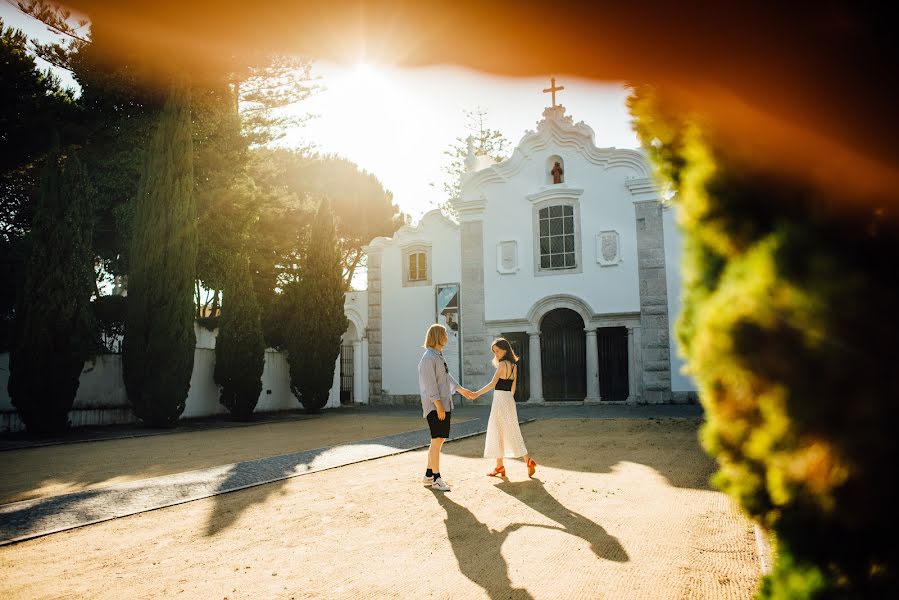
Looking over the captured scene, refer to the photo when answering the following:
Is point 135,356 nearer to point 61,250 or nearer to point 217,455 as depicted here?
point 61,250

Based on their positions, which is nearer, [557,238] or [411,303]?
[557,238]

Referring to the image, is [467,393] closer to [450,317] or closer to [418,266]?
[450,317]

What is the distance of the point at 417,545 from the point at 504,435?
343 centimetres

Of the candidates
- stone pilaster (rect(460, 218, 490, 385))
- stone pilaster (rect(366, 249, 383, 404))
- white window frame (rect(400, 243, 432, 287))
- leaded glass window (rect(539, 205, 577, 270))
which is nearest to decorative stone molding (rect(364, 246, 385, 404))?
stone pilaster (rect(366, 249, 383, 404))

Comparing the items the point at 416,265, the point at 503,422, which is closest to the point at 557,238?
the point at 416,265

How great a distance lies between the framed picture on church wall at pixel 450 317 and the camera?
23.9m

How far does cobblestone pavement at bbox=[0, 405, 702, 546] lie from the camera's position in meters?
5.95

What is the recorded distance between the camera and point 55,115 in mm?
22531

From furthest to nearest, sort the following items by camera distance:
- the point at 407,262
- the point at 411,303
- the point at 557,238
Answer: the point at 407,262 < the point at 411,303 < the point at 557,238

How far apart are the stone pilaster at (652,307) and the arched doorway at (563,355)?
2097mm

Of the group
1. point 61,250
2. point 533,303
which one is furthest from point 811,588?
point 533,303

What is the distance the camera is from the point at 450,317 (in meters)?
24.4

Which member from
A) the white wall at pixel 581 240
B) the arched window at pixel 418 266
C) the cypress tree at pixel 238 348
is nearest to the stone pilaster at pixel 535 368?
the white wall at pixel 581 240

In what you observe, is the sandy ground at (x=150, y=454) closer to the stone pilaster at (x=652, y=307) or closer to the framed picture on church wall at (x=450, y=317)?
the framed picture on church wall at (x=450, y=317)
